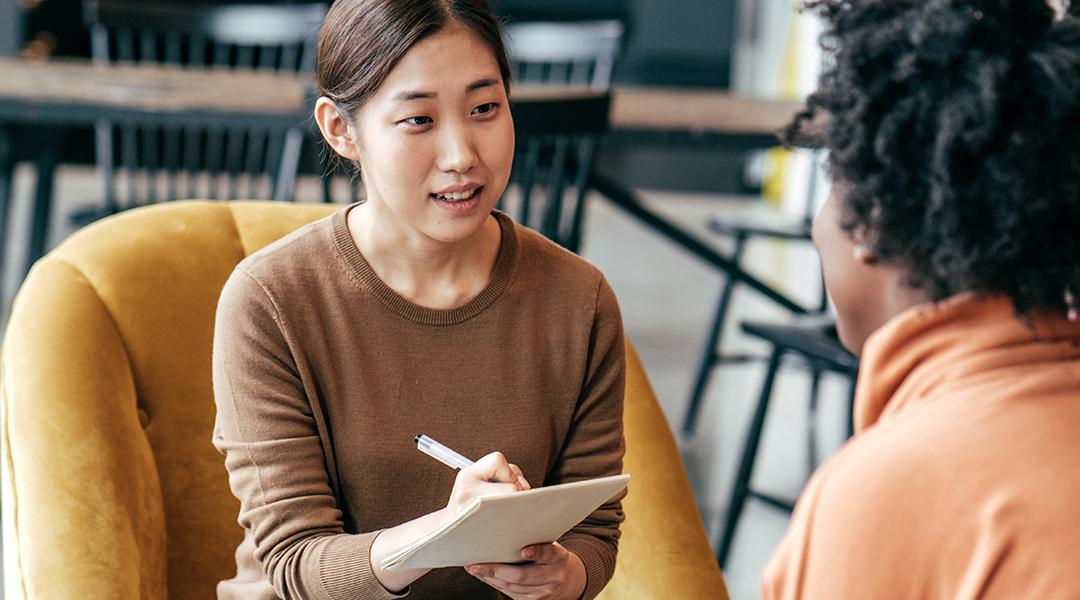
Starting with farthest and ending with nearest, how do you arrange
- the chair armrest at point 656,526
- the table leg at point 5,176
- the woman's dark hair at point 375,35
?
the table leg at point 5,176
the chair armrest at point 656,526
the woman's dark hair at point 375,35

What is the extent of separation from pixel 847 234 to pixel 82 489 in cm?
85

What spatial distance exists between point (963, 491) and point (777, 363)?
5.43 feet

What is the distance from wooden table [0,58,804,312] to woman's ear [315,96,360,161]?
1.07 metres

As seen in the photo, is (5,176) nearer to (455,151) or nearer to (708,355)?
(708,355)

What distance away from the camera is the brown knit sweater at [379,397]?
102cm

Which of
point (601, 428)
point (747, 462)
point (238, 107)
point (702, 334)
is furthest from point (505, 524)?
point (702, 334)

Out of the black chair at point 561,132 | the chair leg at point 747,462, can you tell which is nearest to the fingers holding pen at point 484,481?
the black chair at point 561,132

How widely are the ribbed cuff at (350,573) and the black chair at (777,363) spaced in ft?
3.93

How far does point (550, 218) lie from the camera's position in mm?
2572

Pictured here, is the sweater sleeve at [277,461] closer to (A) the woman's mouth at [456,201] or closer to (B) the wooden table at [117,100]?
(A) the woman's mouth at [456,201]

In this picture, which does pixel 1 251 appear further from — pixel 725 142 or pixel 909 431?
pixel 909 431

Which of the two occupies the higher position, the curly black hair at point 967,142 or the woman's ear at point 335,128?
the curly black hair at point 967,142

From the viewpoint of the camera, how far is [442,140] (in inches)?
40.4

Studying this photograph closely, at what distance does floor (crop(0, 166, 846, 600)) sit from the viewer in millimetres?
2709
